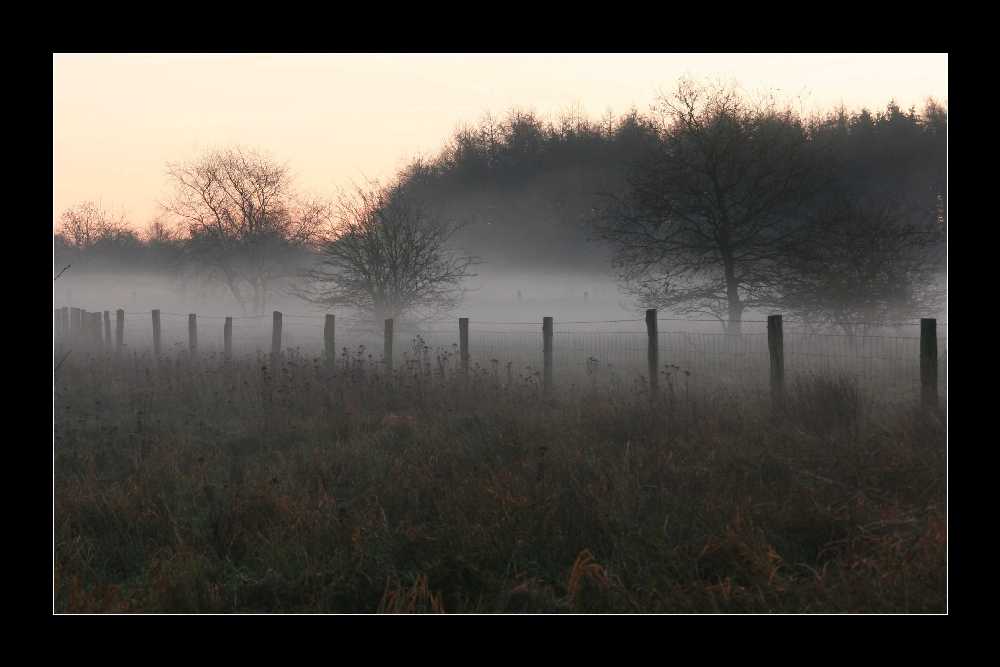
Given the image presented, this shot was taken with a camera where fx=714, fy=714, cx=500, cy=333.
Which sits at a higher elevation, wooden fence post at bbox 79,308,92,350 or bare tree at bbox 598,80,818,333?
bare tree at bbox 598,80,818,333

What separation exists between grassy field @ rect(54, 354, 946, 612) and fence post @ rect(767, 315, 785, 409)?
1.11 feet

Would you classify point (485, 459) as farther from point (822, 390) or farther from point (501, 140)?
point (501, 140)

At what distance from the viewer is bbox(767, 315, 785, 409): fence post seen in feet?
29.2

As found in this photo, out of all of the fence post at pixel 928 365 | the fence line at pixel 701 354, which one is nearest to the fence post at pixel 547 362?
the fence line at pixel 701 354

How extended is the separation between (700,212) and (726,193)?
35.0 inches

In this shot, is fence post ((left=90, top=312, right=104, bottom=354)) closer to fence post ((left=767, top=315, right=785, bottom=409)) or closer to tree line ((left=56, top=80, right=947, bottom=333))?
tree line ((left=56, top=80, right=947, bottom=333))

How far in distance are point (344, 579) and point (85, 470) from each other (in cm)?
417

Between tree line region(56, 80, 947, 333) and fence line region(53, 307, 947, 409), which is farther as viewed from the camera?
tree line region(56, 80, 947, 333)

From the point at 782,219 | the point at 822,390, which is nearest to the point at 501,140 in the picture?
the point at 782,219

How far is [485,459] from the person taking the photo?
264 inches

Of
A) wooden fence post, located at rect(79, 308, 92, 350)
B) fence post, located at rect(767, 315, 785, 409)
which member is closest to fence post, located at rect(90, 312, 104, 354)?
wooden fence post, located at rect(79, 308, 92, 350)

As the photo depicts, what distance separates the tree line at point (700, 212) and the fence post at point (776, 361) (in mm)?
5972

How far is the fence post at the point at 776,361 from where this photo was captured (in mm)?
8906

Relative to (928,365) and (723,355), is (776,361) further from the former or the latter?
(723,355)
